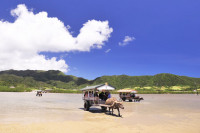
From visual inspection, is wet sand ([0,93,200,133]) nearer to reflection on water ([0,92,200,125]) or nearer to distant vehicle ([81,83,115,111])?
reflection on water ([0,92,200,125])

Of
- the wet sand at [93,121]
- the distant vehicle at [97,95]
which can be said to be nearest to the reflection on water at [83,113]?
the wet sand at [93,121]

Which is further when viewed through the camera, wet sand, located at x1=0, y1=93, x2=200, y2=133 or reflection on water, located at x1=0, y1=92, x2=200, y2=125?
reflection on water, located at x1=0, y1=92, x2=200, y2=125

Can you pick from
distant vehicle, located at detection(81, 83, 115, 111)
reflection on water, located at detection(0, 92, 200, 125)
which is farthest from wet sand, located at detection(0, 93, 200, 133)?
distant vehicle, located at detection(81, 83, 115, 111)

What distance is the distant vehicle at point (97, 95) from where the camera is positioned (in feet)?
63.8

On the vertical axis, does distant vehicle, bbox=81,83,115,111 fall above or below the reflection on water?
above

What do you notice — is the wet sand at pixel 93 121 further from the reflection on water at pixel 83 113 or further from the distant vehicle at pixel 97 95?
the distant vehicle at pixel 97 95

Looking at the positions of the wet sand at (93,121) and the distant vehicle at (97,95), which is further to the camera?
the distant vehicle at (97,95)

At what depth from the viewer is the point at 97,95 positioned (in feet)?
68.1

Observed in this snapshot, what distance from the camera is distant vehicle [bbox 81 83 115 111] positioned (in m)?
19.5

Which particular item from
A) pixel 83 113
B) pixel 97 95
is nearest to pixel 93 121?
pixel 83 113

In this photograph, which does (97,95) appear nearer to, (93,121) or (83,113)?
(83,113)

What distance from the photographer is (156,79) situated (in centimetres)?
19238

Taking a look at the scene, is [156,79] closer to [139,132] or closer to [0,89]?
[0,89]

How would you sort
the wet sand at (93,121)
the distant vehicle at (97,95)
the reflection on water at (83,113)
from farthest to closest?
the distant vehicle at (97,95) < the reflection on water at (83,113) < the wet sand at (93,121)
